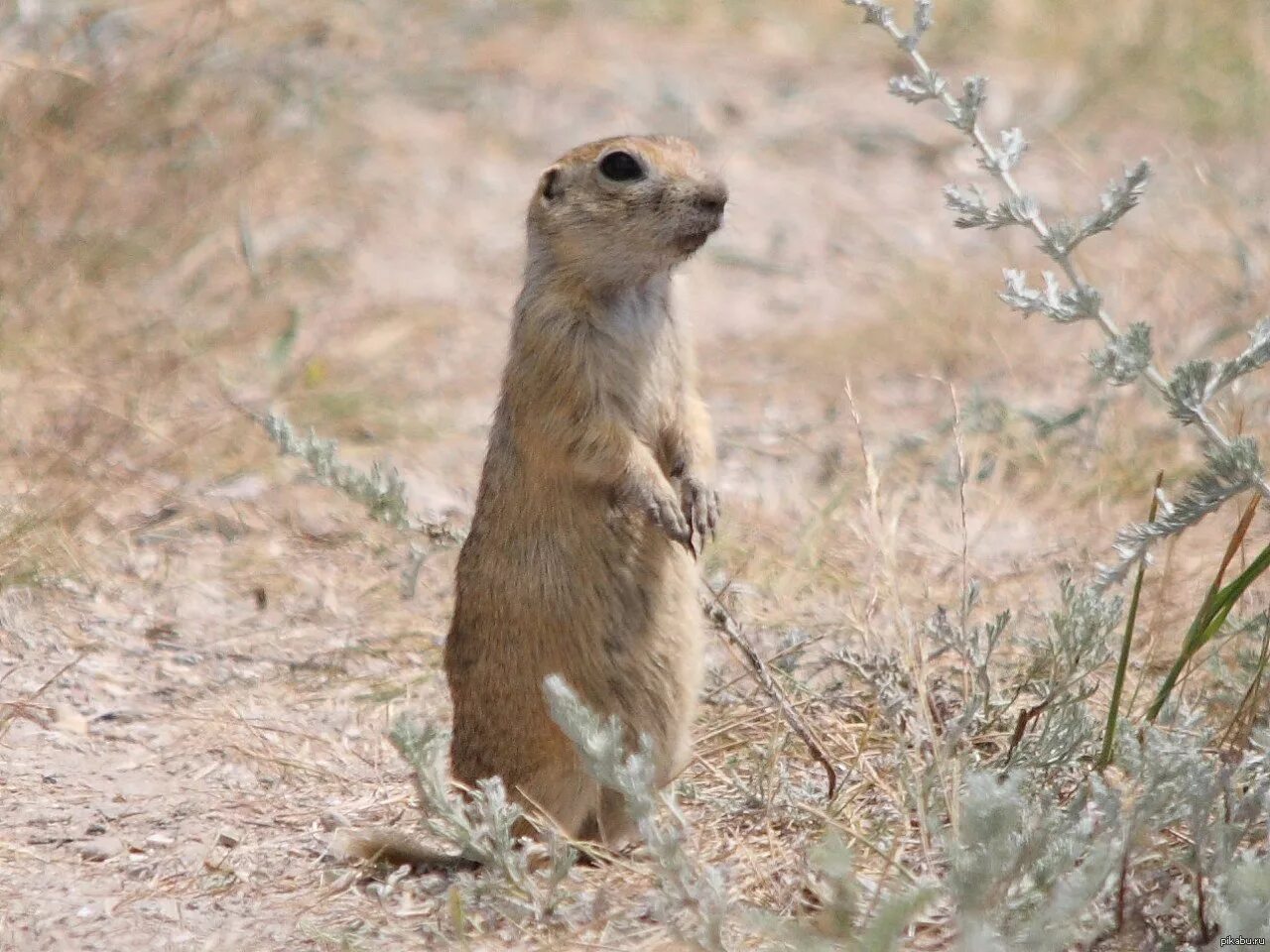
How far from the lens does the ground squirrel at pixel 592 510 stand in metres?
3.48

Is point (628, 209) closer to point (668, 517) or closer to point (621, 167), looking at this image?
point (621, 167)

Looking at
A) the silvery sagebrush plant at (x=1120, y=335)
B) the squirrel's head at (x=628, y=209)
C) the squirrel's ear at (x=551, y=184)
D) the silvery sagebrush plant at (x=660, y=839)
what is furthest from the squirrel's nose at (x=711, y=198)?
the silvery sagebrush plant at (x=660, y=839)

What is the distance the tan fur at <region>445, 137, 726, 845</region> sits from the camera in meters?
3.48

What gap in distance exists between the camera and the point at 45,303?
5656mm

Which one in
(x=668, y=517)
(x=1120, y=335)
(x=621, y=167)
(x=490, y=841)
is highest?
(x=621, y=167)

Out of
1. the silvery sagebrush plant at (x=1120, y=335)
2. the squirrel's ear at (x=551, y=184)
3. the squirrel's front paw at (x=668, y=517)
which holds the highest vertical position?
the squirrel's ear at (x=551, y=184)

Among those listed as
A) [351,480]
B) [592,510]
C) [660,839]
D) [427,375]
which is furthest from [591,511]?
[427,375]

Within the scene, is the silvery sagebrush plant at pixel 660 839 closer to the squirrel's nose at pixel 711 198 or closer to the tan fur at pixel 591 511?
the tan fur at pixel 591 511

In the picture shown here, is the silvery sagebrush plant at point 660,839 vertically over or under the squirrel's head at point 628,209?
under

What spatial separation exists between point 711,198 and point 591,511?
2.33ft

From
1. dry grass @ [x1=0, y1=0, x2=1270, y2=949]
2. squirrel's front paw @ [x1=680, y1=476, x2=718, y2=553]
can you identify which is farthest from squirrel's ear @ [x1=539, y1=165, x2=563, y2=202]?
squirrel's front paw @ [x1=680, y1=476, x2=718, y2=553]

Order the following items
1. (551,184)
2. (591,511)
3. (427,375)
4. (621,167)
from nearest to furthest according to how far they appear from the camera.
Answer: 1. (591,511)
2. (621,167)
3. (551,184)
4. (427,375)

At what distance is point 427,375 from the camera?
6320 millimetres

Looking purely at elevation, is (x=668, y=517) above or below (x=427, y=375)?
below
